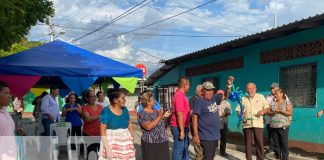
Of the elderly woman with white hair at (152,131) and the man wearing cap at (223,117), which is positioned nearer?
the elderly woman with white hair at (152,131)

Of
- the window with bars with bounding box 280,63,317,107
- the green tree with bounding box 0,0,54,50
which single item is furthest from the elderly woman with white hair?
the window with bars with bounding box 280,63,317,107

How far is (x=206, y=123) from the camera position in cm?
670

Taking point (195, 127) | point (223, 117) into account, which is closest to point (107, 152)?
point (195, 127)

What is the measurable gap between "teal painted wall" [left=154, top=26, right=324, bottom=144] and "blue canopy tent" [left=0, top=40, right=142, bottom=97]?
3890 mm

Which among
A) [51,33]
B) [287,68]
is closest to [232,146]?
[287,68]

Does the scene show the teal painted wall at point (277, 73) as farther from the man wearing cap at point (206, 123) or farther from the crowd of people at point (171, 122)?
the man wearing cap at point (206, 123)

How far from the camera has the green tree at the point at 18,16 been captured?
6578mm

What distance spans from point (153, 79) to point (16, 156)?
15.7 m

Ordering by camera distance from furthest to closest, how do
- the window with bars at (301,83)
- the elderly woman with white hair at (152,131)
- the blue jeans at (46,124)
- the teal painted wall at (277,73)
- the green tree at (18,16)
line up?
the blue jeans at (46,124), the window with bars at (301,83), the teal painted wall at (277,73), the green tree at (18,16), the elderly woman with white hair at (152,131)

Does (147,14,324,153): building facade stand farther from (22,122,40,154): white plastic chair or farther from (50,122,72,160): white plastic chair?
(22,122,40,154): white plastic chair

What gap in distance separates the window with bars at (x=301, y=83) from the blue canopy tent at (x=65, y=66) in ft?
12.9

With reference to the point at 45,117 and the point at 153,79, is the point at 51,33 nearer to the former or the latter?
the point at 153,79

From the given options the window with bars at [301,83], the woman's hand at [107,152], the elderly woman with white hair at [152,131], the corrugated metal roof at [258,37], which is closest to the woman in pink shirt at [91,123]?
the elderly woman with white hair at [152,131]

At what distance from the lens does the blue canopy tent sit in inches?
315
